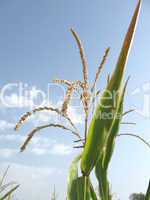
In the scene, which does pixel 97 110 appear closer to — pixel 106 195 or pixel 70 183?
pixel 70 183

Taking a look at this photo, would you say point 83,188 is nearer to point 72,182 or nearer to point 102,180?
point 72,182

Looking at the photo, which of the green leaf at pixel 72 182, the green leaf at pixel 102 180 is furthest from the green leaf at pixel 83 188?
the green leaf at pixel 102 180

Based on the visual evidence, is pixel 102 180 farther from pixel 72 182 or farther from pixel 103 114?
pixel 103 114

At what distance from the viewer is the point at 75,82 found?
1.71 meters

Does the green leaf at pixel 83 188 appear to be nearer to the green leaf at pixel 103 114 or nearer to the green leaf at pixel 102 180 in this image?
the green leaf at pixel 103 114

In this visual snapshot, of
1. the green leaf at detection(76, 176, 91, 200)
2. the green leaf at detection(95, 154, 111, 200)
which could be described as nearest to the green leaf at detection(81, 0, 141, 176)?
the green leaf at detection(76, 176, 91, 200)

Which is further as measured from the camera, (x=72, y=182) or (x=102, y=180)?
(x=102, y=180)

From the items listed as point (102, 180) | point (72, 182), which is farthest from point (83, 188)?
point (102, 180)

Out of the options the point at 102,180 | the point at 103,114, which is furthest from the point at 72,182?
the point at 103,114

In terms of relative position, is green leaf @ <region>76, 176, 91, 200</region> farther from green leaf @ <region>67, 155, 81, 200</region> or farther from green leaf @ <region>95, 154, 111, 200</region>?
green leaf @ <region>95, 154, 111, 200</region>

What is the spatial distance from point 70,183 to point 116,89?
428 millimetres

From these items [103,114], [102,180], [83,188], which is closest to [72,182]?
[83,188]

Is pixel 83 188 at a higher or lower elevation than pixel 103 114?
lower

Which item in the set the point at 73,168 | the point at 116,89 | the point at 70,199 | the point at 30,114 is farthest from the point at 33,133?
the point at 116,89
